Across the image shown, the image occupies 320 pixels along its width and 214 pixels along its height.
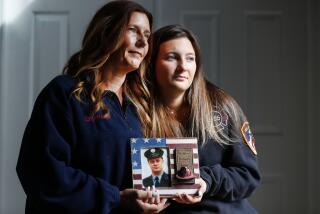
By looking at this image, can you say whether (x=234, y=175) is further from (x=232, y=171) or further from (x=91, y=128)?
(x=91, y=128)

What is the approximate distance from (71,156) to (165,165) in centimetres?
24

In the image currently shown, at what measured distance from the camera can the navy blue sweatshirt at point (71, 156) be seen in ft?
3.57

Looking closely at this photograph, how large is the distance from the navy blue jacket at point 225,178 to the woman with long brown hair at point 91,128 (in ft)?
0.46

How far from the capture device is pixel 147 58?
1323mm

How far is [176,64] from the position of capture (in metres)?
1.29

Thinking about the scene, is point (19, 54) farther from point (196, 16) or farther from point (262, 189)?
point (262, 189)

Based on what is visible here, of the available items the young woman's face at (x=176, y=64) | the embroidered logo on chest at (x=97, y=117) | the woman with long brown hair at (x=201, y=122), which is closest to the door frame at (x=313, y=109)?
the woman with long brown hair at (x=201, y=122)

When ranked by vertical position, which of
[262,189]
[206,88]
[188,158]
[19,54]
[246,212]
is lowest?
[262,189]

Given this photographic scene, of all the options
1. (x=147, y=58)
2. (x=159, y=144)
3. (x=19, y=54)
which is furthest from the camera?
(x=19, y=54)

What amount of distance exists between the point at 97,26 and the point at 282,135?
1.26 meters

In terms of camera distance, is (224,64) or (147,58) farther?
(224,64)

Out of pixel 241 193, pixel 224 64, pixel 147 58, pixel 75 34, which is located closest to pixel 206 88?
pixel 147 58

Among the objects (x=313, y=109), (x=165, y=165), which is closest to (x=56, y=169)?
(x=165, y=165)

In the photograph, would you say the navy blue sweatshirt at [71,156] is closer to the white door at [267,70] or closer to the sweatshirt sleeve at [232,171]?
the sweatshirt sleeve at [232,171]
